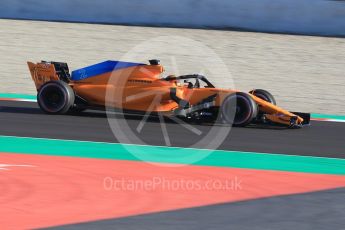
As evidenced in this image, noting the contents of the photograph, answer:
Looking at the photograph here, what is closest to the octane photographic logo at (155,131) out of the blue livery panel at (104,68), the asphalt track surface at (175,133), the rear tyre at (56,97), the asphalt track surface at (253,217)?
the asphalt track surface at (175,133)

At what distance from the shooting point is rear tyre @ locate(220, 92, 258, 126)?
13383mm

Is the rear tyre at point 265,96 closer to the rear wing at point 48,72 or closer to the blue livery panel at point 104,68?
the blue livery panel at point 104,68

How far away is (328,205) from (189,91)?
6250 mm

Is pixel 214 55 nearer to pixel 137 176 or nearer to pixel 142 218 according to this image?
pixel 137 176

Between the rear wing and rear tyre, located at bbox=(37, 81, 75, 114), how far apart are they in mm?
396

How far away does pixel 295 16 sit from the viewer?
22.1 metres

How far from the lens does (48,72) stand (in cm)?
1434

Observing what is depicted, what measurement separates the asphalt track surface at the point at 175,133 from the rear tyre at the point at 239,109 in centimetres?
19

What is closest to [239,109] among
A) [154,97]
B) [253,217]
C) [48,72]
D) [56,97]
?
[154,97]

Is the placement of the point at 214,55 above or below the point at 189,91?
above

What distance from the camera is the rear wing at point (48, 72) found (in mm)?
14336

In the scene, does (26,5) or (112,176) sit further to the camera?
(26,5)

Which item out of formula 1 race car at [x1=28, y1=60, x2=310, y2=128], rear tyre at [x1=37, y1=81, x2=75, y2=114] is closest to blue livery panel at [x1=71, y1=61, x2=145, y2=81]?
formula 1 race car at [x1=28, y1=60, x2=310, y2=128]

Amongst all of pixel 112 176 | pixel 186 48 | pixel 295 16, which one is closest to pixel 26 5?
pixel 186 48
